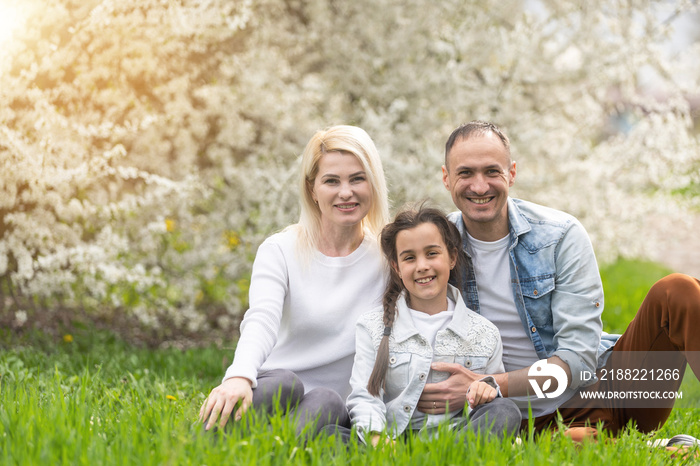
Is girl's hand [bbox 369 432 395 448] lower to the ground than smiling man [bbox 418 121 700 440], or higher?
lower

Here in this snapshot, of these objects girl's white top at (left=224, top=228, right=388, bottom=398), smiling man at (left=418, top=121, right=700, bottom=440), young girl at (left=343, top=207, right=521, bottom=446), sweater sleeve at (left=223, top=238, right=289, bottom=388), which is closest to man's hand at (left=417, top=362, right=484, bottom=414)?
young girl at (left=343, top=207, right=521, bottom=446)

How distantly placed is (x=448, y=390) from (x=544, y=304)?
67cm

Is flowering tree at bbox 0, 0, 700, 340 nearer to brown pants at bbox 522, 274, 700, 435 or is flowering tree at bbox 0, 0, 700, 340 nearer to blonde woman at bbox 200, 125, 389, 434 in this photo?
blonde woman at bbox 200, 125, 389, 434

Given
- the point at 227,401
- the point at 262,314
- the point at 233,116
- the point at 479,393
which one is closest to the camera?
the point at 227,401

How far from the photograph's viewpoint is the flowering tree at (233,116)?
479 centimetres

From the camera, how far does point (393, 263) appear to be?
302 centimetres

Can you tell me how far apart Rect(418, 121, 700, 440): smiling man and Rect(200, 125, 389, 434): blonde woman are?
406 mm

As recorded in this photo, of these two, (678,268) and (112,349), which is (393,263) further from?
(678,268)

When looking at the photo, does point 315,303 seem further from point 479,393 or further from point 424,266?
point 479,393

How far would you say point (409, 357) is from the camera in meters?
2.76

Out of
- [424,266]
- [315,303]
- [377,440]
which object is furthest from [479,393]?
[315,303]

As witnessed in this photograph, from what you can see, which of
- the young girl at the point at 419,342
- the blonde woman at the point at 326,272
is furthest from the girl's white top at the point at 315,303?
the young girl at the point at 419,342

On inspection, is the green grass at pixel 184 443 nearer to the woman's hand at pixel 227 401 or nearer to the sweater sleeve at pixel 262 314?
the woman's hand at pixel 227 401

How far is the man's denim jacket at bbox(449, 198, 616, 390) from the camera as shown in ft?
9.59
